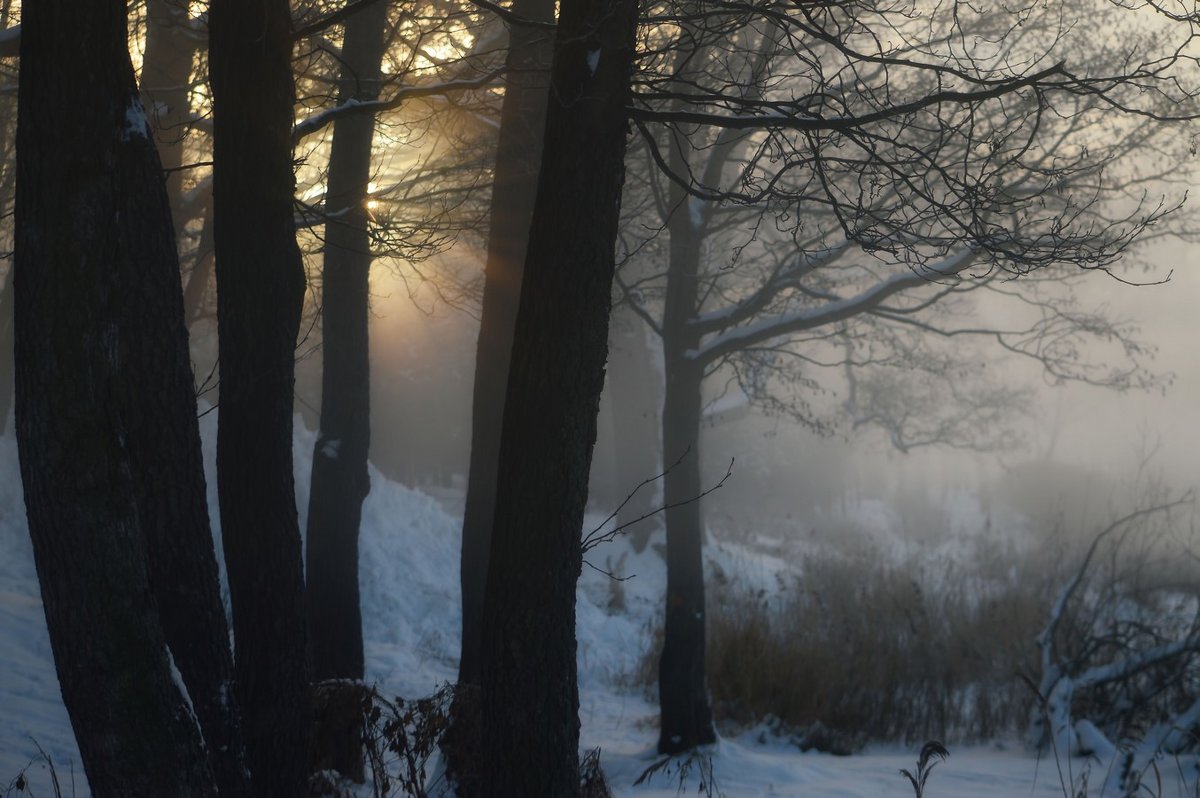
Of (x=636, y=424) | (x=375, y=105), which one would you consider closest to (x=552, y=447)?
(x=375, y=105)

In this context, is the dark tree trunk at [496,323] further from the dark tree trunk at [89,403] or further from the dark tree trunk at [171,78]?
the dark tree trunk at [171,78]

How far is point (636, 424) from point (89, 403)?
17814 mm

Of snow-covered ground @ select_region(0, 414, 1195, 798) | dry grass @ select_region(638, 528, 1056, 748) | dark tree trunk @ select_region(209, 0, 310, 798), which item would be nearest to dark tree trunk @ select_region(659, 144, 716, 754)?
snow-covered ground @ select_region(0, 414, 1195, 798)

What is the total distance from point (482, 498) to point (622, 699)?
441 centimetres

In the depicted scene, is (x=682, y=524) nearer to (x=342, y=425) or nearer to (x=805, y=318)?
(x=805, y=318)

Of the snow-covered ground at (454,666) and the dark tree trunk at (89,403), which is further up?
the dark tree trunk at (89,403)

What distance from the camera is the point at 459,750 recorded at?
5078mm

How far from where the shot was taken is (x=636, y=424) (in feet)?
68.9

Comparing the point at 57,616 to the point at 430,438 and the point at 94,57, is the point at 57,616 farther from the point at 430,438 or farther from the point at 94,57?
the point at 430,438

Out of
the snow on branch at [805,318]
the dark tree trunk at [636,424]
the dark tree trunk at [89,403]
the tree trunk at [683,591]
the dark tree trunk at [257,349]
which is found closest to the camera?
the dark tree trunk at [89,403]

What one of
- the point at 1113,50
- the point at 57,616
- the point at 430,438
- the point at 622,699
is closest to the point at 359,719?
the point at 57,616

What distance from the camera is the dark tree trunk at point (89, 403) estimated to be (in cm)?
333

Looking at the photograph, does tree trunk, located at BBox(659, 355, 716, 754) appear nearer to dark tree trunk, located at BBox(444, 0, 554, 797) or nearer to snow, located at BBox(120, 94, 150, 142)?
dark tree trunk, located at BBox(444, 0, 554, 797)

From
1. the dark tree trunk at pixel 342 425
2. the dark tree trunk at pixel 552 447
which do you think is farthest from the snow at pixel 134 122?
the dark tree trunk at pixel 342 425
